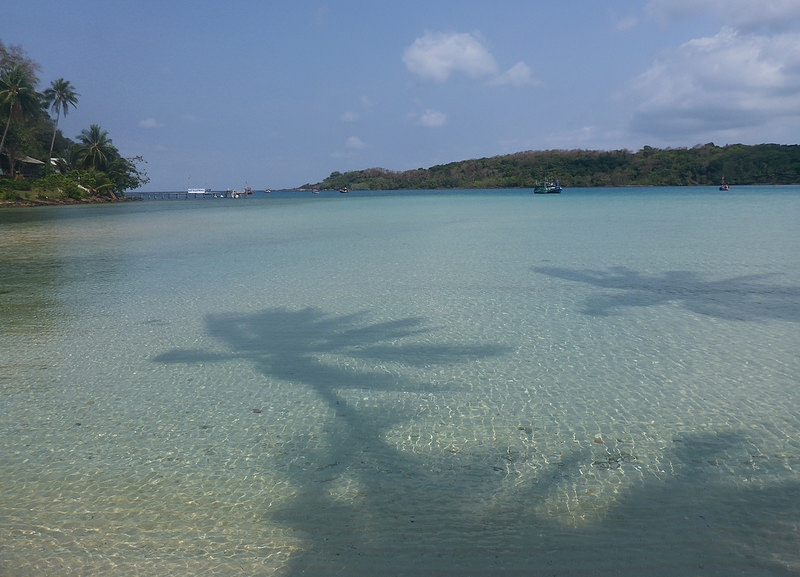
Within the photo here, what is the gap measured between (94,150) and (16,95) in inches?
667

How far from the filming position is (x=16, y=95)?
141 ft

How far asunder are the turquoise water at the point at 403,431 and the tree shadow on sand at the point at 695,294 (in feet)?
0.24

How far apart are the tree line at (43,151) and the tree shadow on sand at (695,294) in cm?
4842

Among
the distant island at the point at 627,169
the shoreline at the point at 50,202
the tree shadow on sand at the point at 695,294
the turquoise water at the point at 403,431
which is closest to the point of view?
the turquoise water at the point at 403,431

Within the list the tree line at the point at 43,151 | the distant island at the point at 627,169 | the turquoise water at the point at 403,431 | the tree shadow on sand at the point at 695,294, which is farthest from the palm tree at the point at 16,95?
the distant island at the point at 627,169

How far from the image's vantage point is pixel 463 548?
2576mm

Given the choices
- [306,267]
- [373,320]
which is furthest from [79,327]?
[306,267]

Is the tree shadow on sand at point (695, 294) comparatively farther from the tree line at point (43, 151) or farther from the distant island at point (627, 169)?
the distant island at point (627, 169)

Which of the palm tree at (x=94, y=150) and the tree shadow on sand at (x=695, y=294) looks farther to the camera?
the palm tree at (x=94, y=150)

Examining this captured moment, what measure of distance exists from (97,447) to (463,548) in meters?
2.52

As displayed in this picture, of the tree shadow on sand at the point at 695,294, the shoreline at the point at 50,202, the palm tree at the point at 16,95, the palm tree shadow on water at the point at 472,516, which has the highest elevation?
the palm tree at the point at 16,95

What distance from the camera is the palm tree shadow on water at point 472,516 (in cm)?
247

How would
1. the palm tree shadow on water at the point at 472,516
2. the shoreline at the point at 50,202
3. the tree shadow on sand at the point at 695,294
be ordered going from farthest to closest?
the shoreline at the point at 50,202 → the tree shadow on sand at the point at 695,294 → the palm tree shadow on water at the point at 472,516

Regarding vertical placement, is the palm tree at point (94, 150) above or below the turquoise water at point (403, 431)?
above
